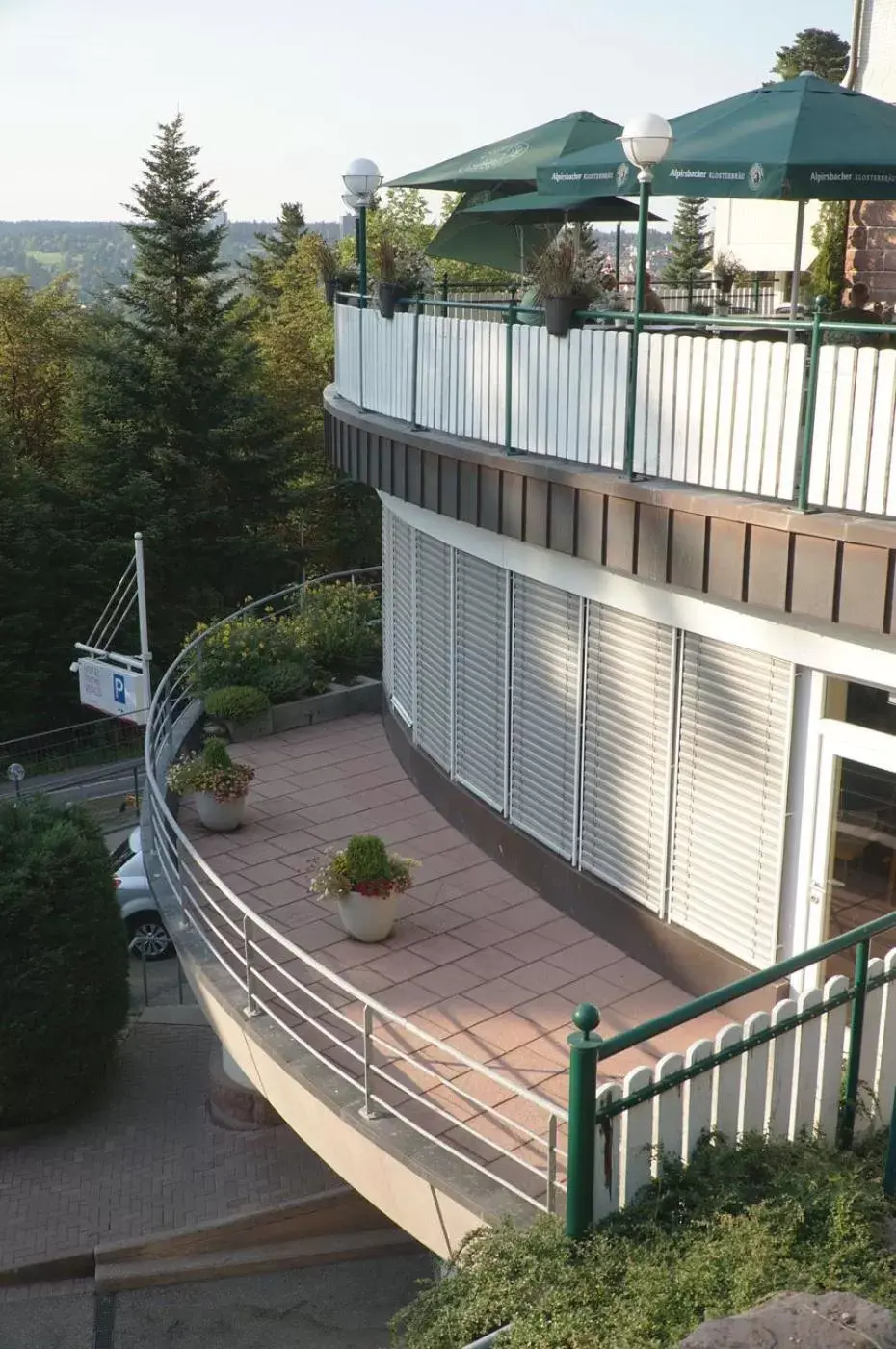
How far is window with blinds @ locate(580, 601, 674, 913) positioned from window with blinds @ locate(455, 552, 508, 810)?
1234 millimetres

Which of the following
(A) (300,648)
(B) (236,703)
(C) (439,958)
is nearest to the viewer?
(C) (439,958)

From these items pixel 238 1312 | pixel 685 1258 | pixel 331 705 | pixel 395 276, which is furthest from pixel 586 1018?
pixel 331 705

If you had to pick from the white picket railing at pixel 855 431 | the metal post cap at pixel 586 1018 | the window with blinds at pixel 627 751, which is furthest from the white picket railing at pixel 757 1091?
the window with blinds at pixel 627 751

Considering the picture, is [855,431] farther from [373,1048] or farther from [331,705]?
[331,705]

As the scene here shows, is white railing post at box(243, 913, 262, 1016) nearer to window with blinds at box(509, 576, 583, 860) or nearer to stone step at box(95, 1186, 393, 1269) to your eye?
window with blinds at box(509, 576, 583, 860)

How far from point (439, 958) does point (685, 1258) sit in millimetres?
4497

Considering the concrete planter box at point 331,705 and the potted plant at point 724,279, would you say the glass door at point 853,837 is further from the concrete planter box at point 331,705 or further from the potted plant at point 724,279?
the potted plant at point 724,279

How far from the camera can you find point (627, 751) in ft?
29.6

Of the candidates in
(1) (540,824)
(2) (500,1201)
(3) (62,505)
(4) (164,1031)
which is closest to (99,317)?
(3) (62,505)

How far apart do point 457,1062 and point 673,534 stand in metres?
3.42

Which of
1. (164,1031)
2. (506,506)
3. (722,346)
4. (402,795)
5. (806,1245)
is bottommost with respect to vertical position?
(164,1031)

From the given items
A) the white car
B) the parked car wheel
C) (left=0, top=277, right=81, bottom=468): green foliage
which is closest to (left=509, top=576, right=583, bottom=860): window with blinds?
the white car

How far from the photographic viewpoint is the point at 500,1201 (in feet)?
21.8

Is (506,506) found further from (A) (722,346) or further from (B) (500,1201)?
(B) (500,1201)
